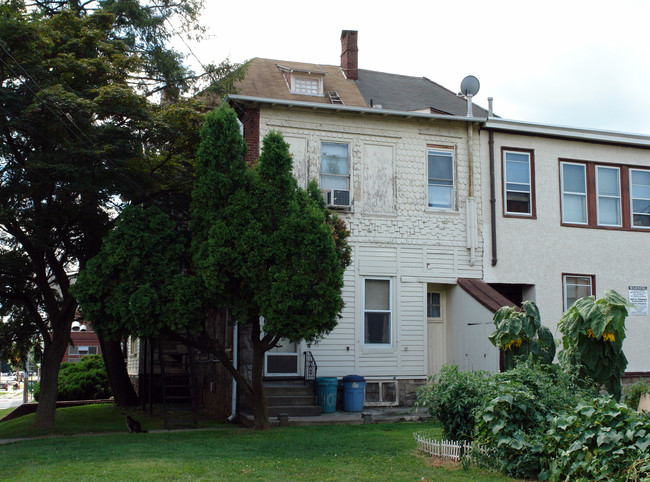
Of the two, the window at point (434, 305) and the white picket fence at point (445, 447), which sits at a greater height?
the window at point (434, 305)

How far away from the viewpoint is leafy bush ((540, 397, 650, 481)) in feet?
22.9

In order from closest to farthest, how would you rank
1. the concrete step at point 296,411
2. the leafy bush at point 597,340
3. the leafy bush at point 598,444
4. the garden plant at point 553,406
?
the leafy bush at point 598,444 < the garden plant at point 553,406 < the leafy bush at point 597,340 < the concrete step at point 296,411

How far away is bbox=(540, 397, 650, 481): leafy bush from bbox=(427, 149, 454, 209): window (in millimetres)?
9898

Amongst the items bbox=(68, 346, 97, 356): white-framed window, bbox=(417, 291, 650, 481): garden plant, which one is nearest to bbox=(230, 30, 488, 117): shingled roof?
bbox=(417, 291, 650, 481): garden plant

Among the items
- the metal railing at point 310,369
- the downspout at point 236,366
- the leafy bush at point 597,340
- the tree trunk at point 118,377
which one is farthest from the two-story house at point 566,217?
the tree trunk at point 118,377

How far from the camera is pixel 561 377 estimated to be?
976cm

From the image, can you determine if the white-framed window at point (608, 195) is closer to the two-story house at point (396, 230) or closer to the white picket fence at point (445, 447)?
the two-story house at point (396, 230)

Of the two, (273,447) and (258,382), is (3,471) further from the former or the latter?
(258,382)

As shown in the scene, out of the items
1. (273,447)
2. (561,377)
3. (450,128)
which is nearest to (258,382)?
(273,447)

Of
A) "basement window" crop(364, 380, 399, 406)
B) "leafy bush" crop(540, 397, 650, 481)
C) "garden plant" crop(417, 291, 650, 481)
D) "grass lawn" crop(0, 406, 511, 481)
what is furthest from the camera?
"basement window" crop(364, 380, 399, 406)

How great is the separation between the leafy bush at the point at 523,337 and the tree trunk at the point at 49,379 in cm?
968

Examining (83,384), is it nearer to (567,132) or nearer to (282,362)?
(282,362)

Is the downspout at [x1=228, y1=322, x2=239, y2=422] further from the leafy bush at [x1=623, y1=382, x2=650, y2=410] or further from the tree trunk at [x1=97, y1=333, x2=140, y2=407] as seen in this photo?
the leafy bush at [x1=623, y1=382, x2=650, y2=410]

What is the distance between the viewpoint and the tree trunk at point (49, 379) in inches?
607
